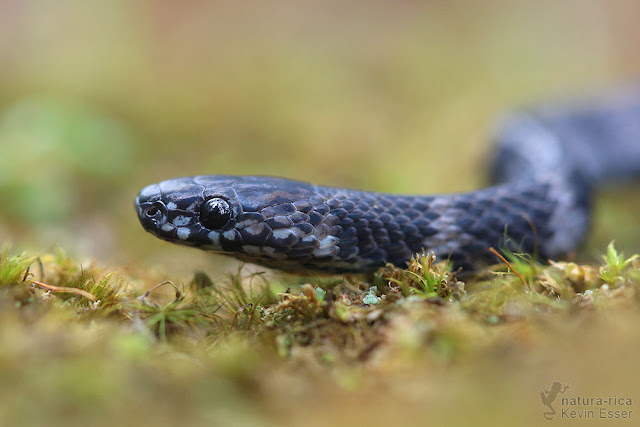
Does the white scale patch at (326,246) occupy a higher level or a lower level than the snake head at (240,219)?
lower

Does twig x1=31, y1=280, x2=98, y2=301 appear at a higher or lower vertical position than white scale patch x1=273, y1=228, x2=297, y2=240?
lower

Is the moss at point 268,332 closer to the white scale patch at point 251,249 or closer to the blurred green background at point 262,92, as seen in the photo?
the white scale patch at point 251,249

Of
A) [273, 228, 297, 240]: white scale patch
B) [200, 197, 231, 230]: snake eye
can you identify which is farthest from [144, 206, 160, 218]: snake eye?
→ [273, 228, 297, 240]: white scale patch

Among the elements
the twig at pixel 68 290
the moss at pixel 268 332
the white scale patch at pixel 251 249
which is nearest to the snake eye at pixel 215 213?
the white scale patch at pixel 251 249

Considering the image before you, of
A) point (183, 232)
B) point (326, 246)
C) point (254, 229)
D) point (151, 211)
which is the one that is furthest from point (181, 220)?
point (326, 246)

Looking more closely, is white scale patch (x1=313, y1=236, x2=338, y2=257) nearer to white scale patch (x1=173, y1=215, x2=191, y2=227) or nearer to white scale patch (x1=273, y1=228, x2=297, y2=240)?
white scale patch (x1=273, y1=228, x2=297, y2=240)

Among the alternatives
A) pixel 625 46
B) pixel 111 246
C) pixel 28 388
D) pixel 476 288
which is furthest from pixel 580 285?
pixel 625 46
